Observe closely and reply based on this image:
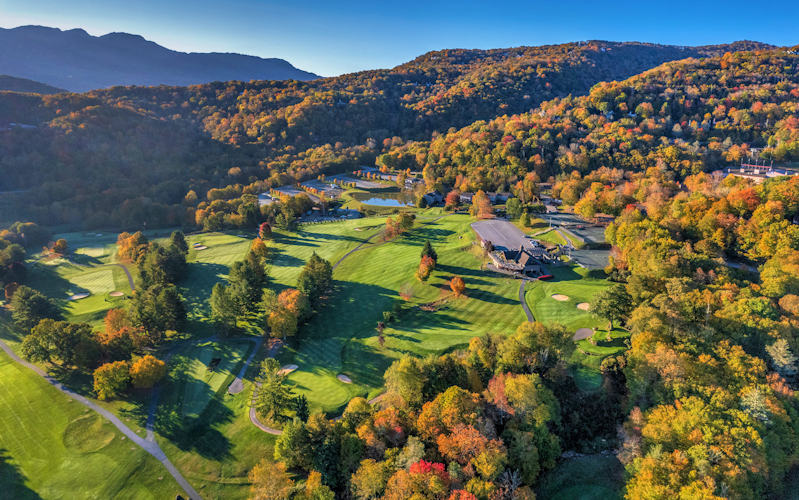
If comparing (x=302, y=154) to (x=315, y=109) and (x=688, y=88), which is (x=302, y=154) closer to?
(x=315, y=109)

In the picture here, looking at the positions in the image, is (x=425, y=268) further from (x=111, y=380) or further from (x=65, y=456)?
(x=65, y=456)

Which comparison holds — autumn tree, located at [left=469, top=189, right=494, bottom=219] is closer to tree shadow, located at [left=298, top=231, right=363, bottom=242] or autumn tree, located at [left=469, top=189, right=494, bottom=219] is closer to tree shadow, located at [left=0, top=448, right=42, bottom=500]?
tree shadow, located at [left=298, top=231, right=363, bottom=242]

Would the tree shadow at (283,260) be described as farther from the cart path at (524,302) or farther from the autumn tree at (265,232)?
the cart path at (524,302)

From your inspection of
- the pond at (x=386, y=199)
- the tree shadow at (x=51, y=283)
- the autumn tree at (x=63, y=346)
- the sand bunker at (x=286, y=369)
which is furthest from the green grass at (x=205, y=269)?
the pond at (x=386, y=199)

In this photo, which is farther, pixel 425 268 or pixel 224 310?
pixel 425 268

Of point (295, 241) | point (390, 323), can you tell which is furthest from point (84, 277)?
point (390, 323)

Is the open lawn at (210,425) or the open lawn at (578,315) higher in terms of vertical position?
the open lawn at (578,315)
